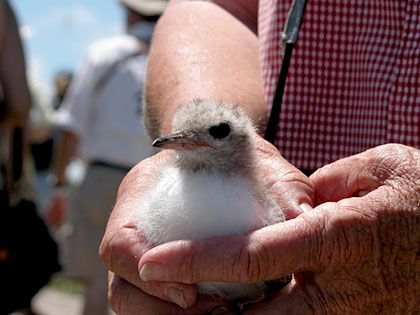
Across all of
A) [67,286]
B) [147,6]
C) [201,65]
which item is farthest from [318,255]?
[67,286]

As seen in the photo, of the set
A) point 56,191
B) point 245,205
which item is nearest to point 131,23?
point 56,191

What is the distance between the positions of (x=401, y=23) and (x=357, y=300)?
1090 millimetres

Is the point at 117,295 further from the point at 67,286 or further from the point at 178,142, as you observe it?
the point at 67,286

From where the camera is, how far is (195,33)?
2.33 meters

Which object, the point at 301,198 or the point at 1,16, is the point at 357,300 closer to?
the point at 301,198

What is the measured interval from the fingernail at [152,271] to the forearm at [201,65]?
0.74m

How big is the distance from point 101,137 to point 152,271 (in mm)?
4090

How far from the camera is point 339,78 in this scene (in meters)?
2.05

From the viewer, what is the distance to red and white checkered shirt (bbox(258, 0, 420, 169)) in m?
2.03

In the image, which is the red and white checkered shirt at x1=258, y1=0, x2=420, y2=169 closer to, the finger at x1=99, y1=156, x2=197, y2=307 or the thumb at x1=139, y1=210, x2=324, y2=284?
the thumb at x1=139, y1=210, x2=324, y2=284

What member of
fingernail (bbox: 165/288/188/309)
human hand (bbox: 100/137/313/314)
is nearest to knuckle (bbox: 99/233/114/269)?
human hand (bbox: 100/137/313/314)

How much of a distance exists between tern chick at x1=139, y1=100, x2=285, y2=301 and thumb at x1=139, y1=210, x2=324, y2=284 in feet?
0.36

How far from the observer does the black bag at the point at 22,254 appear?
3391 millimetres

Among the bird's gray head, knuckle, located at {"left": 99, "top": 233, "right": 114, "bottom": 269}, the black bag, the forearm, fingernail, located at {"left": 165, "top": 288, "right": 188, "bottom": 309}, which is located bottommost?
the black bag
